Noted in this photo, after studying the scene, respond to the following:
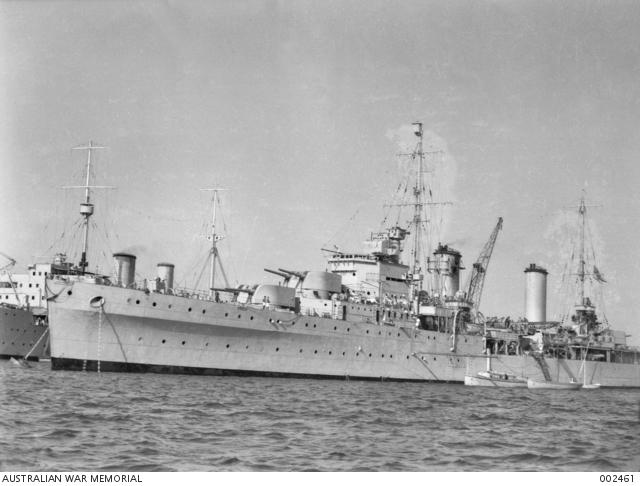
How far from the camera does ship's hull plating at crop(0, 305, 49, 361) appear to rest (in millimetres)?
50500

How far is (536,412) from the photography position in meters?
25.2

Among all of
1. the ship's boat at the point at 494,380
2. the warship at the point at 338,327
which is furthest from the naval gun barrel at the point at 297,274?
the ship's boat at the point at 494,380

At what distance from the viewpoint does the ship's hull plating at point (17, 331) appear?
50.5 m

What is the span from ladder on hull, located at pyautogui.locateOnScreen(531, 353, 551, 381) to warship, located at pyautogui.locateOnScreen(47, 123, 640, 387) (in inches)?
3.2

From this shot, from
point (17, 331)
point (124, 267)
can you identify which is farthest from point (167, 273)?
point (17, 331)

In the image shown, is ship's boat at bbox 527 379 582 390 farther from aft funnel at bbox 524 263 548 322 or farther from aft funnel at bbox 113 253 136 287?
aft funnel at bbox 113 253 136 287

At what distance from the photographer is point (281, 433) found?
53.2 feet

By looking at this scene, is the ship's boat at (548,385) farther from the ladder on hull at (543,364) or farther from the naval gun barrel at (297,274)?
the naval gun barrel at (297,274)

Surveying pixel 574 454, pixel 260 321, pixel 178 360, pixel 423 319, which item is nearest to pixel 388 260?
pixel 423 319

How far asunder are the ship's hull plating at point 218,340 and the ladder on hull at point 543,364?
9123mm

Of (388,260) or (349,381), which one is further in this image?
(388,260)
